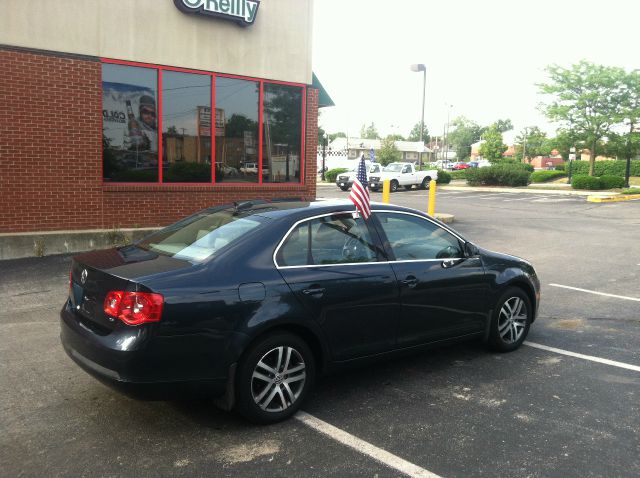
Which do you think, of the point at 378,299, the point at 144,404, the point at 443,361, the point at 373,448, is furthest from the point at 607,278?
the point at 144,404

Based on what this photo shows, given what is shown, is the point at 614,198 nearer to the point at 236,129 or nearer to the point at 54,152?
the point at 236,129

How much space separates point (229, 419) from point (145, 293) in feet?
3.67

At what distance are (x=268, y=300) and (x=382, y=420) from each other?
1.17 meters

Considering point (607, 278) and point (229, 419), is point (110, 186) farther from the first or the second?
point (607, 278)

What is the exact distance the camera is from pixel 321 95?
Result: 13.6 meters

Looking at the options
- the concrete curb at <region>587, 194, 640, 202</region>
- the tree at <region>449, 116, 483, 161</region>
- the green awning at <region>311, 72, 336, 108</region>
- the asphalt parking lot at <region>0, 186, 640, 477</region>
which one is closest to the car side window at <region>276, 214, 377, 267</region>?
the asphalt parking lot at <region>0, 186, 640, 477</region>

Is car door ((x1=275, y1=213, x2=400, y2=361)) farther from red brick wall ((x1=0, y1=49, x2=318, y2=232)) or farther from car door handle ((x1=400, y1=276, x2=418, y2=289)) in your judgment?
red brick wall ((x1=0, y1=49, x2=318, y2=232))

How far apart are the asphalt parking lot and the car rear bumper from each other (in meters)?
0.37

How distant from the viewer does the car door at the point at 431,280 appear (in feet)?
15.3

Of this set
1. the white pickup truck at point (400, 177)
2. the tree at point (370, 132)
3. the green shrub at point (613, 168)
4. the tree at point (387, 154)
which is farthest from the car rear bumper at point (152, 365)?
the tree at point (370, 132)

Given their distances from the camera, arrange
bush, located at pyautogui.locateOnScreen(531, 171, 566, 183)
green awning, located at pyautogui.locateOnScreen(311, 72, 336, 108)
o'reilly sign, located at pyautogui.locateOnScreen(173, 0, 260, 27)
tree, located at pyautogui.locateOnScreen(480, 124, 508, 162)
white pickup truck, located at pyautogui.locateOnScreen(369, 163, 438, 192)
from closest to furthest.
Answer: o'reilly sign, located at pyautogui.locateOnScreen(173, 0, 260, 27) → green awning, located at pyautogui.locateOnScreen(311, 72, 336, 108) → white pickup truck, located at pyautogui.locateOnScreen(369, 163, 438, 192) → bush, located at pyautogui.locateOnScreen(531, 171, 566, 183) → tree, located at pyautogui.locateOnScreen(480, 124, 508, 162)

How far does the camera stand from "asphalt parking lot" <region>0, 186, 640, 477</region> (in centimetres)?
342

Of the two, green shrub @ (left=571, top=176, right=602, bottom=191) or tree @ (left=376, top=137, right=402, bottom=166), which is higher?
tree @ (left=376, top=137, right=402, bottom=166)

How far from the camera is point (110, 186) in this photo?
34.7 ft
